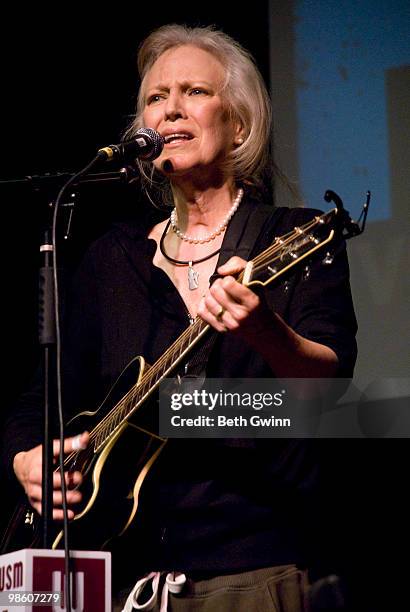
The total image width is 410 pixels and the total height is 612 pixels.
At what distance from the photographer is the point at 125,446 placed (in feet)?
6.23

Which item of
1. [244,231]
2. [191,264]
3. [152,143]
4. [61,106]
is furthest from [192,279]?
[61,106]

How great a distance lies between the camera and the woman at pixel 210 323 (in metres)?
1.70

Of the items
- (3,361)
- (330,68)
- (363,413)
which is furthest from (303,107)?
(3,361)

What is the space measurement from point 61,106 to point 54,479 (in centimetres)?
148

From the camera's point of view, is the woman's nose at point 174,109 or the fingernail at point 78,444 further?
the woman's nose at point 174,109

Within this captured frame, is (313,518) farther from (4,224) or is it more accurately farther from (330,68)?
(4,224)

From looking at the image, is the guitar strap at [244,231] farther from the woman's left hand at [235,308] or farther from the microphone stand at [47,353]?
the microphone stand at [47,353]

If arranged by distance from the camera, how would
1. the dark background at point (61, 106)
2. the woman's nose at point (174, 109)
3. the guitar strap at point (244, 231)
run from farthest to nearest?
the dark background at point (61, 106) → the woman's nose at point (174, 109) → the guitar strap at point (244, 231)

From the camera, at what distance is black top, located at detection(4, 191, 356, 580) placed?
1735 mm

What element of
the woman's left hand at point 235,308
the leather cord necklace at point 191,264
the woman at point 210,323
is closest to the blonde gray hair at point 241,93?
the woman at point 210,323

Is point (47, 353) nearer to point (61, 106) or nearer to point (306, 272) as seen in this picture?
point (306, 272)

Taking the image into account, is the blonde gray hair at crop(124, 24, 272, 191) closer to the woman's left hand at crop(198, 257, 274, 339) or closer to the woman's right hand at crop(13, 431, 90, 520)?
the woman's left hand at crop(198, 257, 274, 339)

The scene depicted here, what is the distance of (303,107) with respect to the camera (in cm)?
262

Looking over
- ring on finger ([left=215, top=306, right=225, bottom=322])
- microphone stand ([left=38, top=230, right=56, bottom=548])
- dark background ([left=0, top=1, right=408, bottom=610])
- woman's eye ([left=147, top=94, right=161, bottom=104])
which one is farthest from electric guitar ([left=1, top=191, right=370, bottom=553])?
dark background ([left=0, top=1, right=408, bottom=610])
